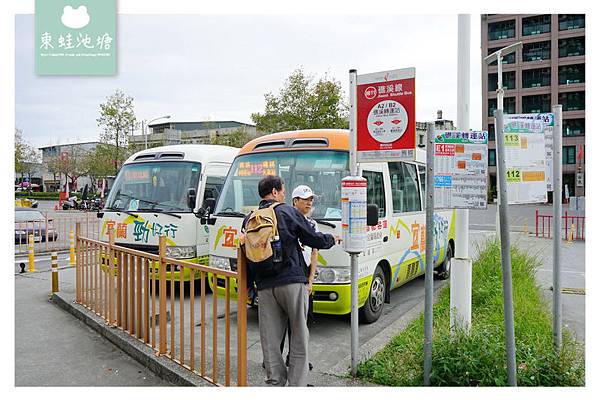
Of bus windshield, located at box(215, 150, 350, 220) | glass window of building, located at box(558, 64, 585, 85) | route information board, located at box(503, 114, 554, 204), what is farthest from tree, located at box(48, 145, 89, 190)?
route information board, located at box(503, 114, 554, 204)

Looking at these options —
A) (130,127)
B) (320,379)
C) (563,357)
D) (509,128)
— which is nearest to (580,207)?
(509,128)

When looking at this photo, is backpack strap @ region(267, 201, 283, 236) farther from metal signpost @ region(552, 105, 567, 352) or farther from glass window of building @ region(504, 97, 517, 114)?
glass window of building @ region(504, 97, 517, 114)

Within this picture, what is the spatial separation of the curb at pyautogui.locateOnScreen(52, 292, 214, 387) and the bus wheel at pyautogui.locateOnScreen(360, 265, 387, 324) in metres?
2.58

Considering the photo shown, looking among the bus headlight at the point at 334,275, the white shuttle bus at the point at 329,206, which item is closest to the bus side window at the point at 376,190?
the white shuttle bus at the point at 329,206

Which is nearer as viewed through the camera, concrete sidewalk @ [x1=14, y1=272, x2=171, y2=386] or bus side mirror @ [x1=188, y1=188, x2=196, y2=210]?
concrete sidewalk @ [x1=14, y1=272, x2=171, y2=386]

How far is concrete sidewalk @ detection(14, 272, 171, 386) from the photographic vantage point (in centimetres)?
476

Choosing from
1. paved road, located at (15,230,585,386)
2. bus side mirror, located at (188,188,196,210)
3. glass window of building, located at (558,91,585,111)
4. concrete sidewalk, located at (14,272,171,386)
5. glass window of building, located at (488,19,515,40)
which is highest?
glass window of building, located at (488,19,515,40)

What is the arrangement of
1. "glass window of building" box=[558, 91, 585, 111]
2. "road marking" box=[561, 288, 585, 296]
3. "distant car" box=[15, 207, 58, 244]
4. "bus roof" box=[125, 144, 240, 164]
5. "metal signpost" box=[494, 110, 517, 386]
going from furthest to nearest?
"glass window of building" box=[558, 91, 585, 111] < "distant car" box=[15, 207, 58, 244] < "bus roof" box=[125, 144, 240, 164] < "road marking" box=[561, 288, 585, 296] < "metal signpost" box=[494, 110, 517, 386]

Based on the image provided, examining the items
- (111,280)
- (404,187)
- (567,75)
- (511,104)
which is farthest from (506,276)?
(511,104)

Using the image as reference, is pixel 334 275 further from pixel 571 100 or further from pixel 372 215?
pixel 571 100

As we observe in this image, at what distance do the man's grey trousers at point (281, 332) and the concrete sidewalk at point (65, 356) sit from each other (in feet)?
3.60

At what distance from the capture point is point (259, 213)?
405cm

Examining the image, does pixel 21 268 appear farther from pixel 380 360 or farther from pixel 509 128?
pixel 509 128

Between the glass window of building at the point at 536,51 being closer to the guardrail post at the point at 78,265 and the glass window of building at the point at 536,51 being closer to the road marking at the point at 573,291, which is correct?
the road marking at the point at 573,291
